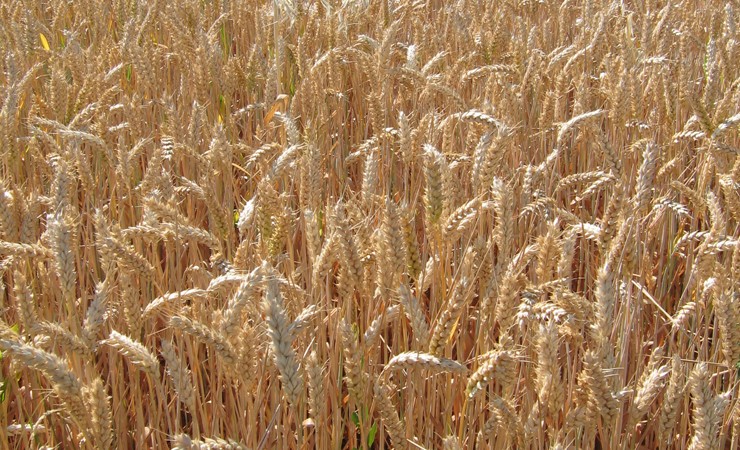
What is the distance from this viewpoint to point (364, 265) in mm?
1285

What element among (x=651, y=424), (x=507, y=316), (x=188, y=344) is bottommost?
(x=651, y=424)

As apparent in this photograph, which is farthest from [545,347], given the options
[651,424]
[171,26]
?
[171,26]

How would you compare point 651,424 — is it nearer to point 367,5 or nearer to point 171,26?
point 171,26

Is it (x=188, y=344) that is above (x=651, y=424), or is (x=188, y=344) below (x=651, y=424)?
above

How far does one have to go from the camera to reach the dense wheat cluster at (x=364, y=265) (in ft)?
3.45

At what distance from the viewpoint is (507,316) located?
1.12 m

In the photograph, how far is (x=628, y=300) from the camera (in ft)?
4.13

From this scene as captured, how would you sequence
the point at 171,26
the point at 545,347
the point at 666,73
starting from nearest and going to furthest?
the point at 545,347 → the point at 666,73 → the point at 171,26

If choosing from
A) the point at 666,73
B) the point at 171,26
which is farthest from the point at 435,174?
the point at 171,26

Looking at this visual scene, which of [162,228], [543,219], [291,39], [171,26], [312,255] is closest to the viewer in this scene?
[312,255]

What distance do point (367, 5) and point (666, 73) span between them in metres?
1.50

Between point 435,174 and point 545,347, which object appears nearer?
point 545,347

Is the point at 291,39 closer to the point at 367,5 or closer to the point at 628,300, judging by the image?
the point at 367,5

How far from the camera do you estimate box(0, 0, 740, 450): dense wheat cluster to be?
3.45ft
